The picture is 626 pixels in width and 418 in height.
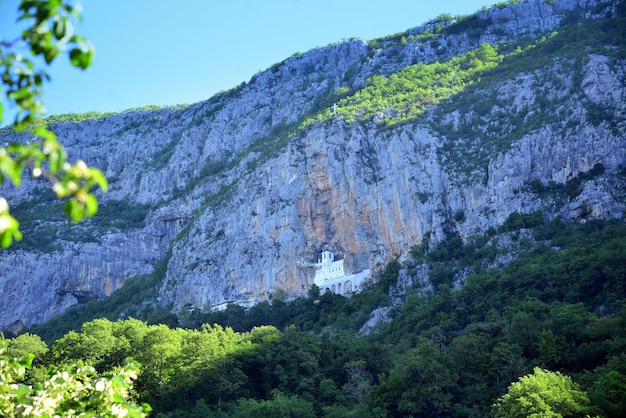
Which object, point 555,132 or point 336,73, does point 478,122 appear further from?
point 336,73

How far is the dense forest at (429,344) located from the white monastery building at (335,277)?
3.49 meters

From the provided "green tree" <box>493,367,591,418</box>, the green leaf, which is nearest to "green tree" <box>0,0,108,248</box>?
the green leaf

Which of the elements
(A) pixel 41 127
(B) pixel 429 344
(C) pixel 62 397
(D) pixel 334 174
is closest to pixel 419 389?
(B) pixel 429 344

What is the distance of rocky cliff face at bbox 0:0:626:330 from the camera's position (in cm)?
8188

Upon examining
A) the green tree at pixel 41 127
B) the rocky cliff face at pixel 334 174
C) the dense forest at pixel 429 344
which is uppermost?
the rocky cliff face at pixel 334 174

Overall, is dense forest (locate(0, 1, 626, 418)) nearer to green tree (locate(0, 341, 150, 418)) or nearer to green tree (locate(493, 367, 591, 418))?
green tree (locate(493, 367, 591, 418))

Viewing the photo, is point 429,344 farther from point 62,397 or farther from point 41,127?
point 41,127

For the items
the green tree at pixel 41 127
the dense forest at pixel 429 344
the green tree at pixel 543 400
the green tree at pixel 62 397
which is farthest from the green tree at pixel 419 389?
the green tree at pixel 41 127

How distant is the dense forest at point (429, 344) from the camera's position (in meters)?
45.2

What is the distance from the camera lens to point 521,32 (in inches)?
4451

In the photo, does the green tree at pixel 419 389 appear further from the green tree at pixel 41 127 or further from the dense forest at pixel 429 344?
the green tree at pixel 41 127

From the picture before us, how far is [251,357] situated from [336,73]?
74581mm

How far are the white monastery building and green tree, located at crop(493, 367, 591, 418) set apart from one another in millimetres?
47238

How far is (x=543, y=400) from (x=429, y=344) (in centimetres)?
1608
